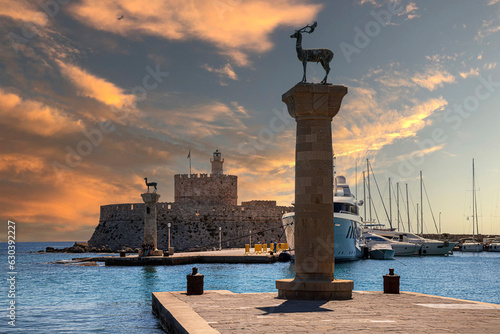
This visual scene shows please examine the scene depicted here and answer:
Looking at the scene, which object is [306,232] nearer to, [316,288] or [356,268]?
[316,288]

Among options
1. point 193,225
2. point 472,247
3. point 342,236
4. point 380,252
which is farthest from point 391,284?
point 472,247

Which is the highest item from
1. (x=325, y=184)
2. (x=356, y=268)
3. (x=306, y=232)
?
(x=325, y=184)

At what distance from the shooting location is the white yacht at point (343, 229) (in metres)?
38.7

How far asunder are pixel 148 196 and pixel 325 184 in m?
28.4

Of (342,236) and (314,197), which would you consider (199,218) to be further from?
(314,197)

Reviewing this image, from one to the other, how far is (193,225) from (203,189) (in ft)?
18.4

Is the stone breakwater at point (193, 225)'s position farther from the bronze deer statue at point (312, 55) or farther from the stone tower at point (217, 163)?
the bronze deer statue at point (312, 55)

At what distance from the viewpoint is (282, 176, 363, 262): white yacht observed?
38688 millimetres

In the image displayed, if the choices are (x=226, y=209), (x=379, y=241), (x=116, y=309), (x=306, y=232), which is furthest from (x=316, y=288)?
(x=226, y=209)

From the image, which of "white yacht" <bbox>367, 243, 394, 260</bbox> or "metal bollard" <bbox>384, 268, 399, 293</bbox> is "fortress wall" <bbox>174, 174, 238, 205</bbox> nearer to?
"white yacht" <bbox>367, 243, 394, 260</bbox>

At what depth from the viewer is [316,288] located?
12195mm

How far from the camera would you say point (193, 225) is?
205ft

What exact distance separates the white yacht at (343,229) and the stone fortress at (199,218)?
19398mm

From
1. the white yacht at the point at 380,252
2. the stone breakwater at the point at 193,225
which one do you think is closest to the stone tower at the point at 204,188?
the stone breakwater at the point at 193,225
